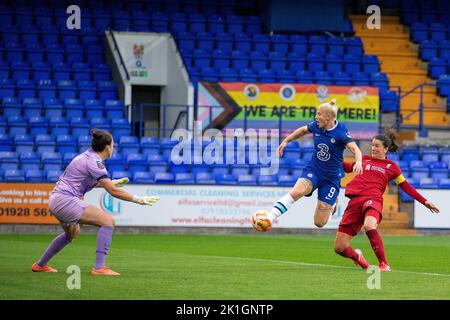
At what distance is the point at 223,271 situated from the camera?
46.3ft

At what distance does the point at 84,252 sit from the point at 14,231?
8239 millimetres

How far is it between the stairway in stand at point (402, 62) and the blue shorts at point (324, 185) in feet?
63.0

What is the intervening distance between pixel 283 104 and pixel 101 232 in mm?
19431

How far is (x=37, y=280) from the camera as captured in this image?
40.0 ft

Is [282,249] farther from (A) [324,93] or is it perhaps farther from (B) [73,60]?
(B) [73,60]

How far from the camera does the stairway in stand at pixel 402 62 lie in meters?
34.8

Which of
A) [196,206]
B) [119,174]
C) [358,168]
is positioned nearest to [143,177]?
[119,174]

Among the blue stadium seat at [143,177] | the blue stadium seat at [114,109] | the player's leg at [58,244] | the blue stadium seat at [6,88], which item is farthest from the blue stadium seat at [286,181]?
the player's leg at [58,244]

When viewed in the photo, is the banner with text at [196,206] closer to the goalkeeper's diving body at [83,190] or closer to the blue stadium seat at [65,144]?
the blue stadium seat at [65,144]

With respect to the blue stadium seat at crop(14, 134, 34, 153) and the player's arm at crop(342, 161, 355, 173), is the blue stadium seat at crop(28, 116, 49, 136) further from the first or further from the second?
the player's arm at crop(342, 161, 355, 173)

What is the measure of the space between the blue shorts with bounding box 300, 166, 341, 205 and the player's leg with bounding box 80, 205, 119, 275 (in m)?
3.33

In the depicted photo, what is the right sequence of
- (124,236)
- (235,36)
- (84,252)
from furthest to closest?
(235,36)
(124,236)
(84,252)

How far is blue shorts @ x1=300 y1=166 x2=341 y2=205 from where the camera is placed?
1516 cm
